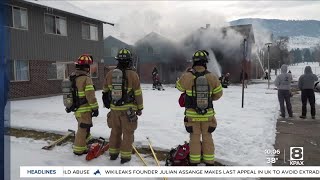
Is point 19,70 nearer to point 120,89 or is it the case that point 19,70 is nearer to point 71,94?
point 71,94

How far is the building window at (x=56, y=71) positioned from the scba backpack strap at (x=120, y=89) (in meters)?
14.4

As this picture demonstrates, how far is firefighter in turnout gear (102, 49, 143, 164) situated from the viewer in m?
5.52

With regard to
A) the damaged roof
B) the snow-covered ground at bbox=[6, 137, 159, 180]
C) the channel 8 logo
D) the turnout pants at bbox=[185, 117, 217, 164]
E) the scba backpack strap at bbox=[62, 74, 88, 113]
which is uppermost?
the damaged roof

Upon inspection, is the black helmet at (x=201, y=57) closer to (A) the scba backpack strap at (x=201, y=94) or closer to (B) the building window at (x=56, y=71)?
(A) the scba backpack strap at (x=201, y=94)

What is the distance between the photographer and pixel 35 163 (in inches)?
211

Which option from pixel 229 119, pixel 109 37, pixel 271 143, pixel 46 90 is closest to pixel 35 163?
pixel 271 143

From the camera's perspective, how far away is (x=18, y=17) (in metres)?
16.5

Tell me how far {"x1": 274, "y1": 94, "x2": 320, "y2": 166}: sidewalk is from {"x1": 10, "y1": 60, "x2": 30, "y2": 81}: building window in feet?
42.0

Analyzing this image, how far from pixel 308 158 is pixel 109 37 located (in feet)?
122

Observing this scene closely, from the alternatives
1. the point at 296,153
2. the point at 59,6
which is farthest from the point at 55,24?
the point at 296,153

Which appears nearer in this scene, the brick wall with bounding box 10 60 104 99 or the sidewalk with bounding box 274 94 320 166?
the sidewalk with bounding box 274 94 320 166

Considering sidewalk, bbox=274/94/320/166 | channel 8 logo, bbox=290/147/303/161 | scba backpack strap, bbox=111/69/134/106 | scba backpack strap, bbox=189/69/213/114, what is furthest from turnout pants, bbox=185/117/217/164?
channel 8 logo, bbox=290/147/303/161

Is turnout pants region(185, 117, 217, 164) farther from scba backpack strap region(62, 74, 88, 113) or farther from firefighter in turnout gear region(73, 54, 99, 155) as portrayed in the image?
scba backpack strap region(62, 74, 88, 113)

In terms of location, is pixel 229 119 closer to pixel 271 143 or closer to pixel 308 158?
pixel 271 143
